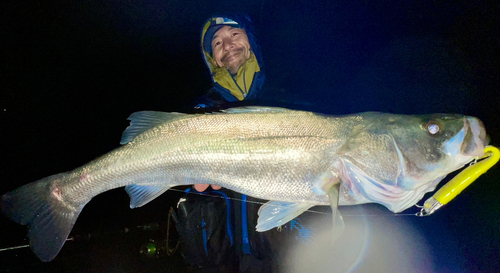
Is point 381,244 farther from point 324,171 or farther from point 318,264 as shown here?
point 324,171

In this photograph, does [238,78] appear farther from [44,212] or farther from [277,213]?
[44,212]

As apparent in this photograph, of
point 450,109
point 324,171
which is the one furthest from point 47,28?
point 450,109

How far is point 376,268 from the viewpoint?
5.35 feet

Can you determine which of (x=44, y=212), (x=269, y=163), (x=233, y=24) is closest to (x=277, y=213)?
(x=269, y=163)

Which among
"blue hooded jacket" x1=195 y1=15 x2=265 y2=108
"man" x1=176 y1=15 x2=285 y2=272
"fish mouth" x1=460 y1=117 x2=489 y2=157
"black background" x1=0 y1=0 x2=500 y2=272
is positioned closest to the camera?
"fish mouth" x1=460 y1=117 x2=489 y2=157

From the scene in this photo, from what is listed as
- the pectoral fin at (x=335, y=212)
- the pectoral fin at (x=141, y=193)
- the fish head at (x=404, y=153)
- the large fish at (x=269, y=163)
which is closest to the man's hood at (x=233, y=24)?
the large fish at (x=269, y=163)

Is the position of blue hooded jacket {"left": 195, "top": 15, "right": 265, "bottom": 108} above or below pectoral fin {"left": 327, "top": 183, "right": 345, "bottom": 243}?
above

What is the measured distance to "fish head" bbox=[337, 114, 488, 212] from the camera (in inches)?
33.9

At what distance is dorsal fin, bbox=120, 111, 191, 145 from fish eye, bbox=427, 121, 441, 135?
132 centimetres

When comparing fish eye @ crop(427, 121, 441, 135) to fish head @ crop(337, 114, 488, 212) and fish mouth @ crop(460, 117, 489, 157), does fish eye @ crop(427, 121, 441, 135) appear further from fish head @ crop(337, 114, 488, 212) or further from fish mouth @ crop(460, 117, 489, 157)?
fish mouth @ crop(460, 117, 489, 157)

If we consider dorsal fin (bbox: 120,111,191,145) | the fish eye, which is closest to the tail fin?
dorsal fin (bbox: 120,111,191,145)

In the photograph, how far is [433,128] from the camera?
2.94 feet

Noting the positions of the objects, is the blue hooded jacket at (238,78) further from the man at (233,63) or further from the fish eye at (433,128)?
the fish eye at (433,128)

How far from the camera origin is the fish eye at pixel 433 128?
2.93ft
